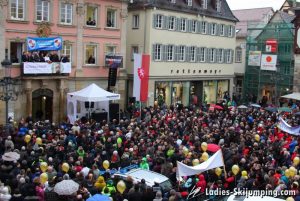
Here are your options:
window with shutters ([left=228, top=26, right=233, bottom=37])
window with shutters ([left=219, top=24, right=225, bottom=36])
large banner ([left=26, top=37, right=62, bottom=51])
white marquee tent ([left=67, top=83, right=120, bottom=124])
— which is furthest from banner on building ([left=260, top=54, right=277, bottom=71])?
large banner ([left=26, top=37, right=62, bottom=51])

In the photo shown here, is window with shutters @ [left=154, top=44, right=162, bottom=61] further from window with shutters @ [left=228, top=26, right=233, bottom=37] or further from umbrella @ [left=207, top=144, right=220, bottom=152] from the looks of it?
umbrella @ [left=207, top=144, right=220, bottom=152]

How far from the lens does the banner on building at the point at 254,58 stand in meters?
45.2

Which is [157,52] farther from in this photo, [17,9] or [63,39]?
[17,9]

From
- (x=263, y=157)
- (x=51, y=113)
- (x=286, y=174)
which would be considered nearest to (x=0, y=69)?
(x=51, y=113)

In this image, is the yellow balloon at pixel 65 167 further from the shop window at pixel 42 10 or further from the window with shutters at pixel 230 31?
the window with shutters at pixel 230 31

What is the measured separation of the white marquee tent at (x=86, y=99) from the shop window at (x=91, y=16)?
5129 mm

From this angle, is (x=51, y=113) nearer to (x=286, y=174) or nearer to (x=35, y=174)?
(x=35, y=174)

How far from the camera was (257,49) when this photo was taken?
4684 centimetres

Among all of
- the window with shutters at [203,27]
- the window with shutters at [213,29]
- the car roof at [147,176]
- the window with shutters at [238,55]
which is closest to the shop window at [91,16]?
the window with shutters at [203,27]

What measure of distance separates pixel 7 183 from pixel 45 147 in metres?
4.69

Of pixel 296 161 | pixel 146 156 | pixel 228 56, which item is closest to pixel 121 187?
pixel 146 156

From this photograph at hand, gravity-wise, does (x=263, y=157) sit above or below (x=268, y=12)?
below

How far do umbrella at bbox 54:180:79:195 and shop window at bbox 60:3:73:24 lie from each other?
19.5m

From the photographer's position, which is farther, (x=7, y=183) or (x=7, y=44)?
(x=7, y=44)
